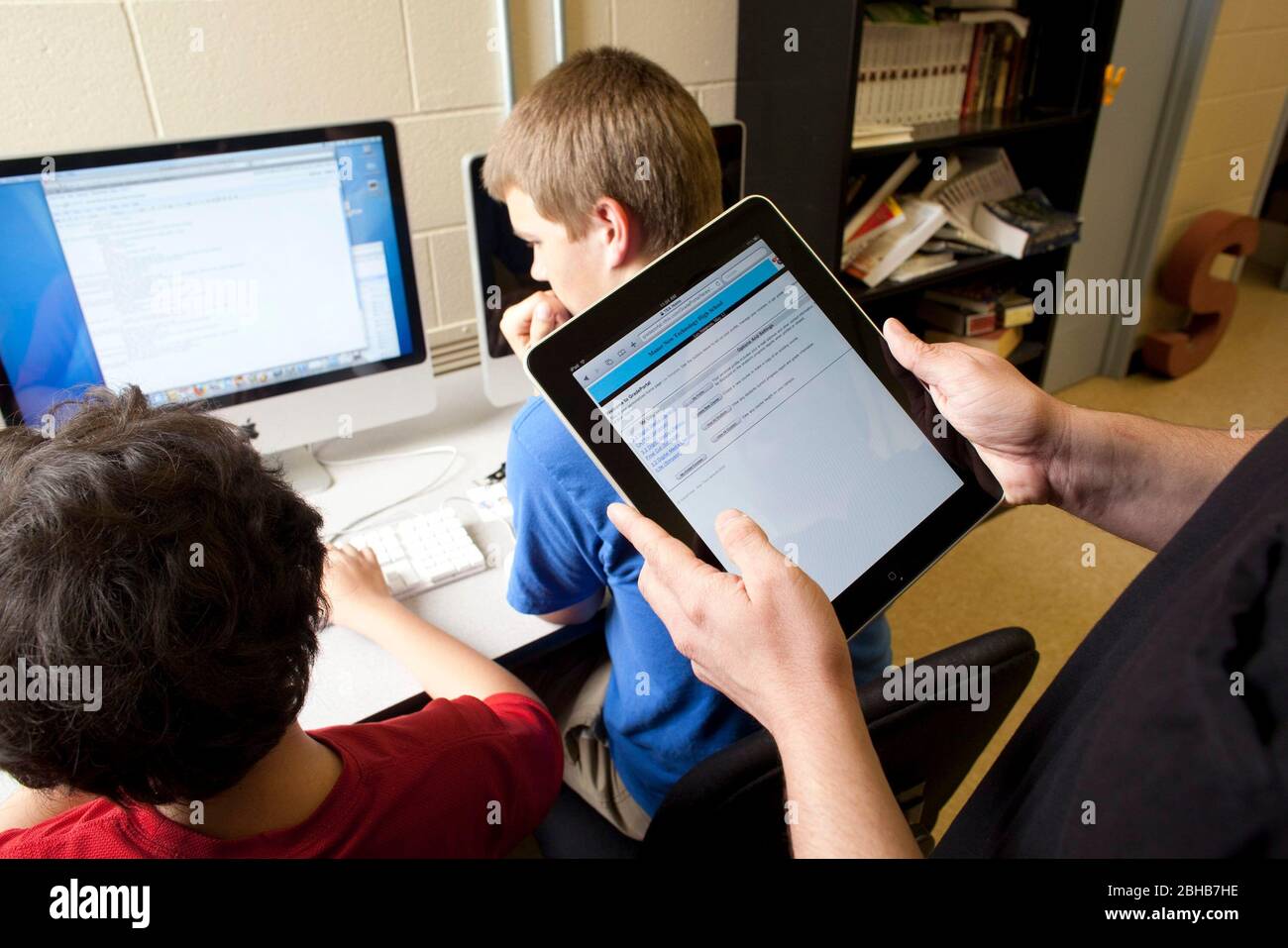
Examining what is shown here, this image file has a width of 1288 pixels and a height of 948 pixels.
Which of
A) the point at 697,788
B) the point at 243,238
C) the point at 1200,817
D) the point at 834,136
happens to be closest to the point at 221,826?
the point at 697,788

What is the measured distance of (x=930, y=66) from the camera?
7.38 ft

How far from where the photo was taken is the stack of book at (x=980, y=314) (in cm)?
253

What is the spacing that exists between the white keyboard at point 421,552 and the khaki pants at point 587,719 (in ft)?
0.77

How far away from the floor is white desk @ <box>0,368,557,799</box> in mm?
1017

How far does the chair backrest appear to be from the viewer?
2.21 ft

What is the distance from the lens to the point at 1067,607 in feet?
7.11

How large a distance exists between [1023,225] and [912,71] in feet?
1.67

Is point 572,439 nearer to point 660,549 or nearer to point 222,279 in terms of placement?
point 660,549

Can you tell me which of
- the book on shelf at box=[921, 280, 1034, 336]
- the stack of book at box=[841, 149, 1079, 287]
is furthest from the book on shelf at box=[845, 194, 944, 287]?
the book on shelf at box=[921, 280, 1034, 336]

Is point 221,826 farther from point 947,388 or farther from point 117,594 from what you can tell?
point 947,388

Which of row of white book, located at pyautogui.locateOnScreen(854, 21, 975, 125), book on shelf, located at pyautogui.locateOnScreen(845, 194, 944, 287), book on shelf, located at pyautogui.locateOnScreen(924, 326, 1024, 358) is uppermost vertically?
row of white book, located at pyautogui.locateOnScreen(854, 21, 975, 125)

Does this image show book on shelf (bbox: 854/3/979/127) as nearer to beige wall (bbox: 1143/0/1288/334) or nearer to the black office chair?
beige wall (bbox: 1143/0/1288/334)

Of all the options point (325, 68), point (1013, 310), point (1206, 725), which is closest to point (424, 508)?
point (325, 68)

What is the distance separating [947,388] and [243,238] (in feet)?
2.93
